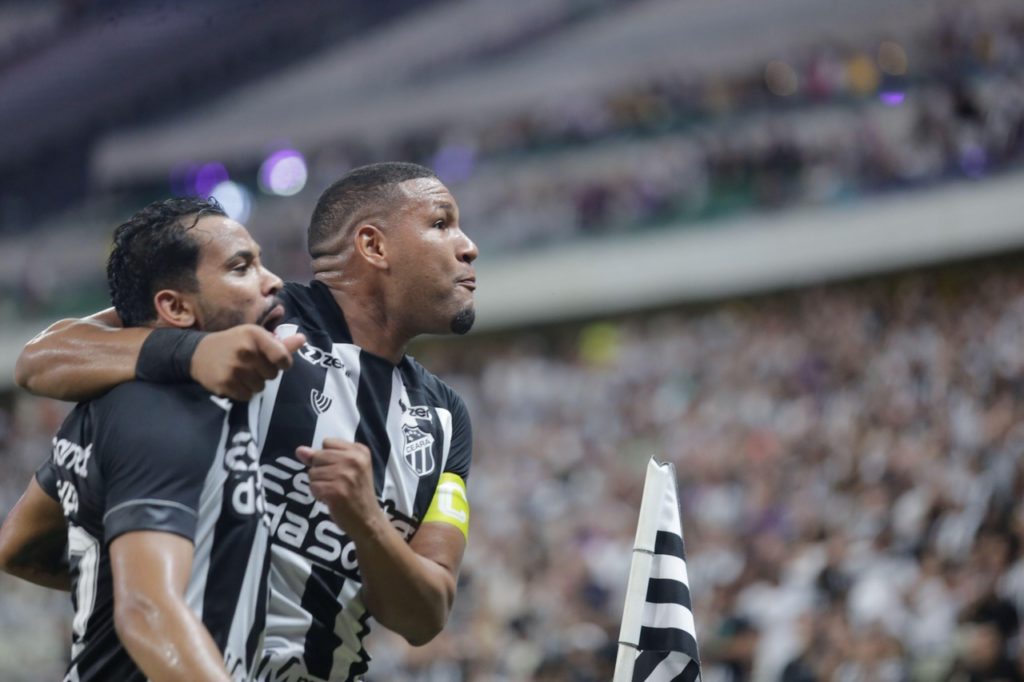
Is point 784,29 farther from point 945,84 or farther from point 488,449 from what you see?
point 488,449

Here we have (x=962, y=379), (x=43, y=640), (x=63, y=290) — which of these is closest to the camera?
(x=962, y=379)

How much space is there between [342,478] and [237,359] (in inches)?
12.9

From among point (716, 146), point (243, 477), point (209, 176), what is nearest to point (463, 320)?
point (243, 477)

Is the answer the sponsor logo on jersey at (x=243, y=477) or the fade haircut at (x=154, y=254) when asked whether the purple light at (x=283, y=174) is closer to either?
the fade haircut at (x=154, y=254)

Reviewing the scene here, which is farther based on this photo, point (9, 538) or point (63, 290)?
point (63, 290)

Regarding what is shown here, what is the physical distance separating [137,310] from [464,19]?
2942cm

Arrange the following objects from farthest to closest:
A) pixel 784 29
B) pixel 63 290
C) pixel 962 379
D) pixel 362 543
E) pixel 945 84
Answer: pixel 63 290 → pixel 784 29 → pixel 945 84 → pixel 962 379 → pixel 362 543

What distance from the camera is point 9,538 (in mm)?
3145

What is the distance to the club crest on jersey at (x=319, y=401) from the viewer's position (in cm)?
311

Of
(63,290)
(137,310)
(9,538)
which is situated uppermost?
(63,290)

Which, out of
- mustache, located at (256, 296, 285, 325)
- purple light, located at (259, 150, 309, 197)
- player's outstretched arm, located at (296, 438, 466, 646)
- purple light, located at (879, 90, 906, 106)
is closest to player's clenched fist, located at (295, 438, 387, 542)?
player's outstretched arm, located at (296, 438, 466, 646)

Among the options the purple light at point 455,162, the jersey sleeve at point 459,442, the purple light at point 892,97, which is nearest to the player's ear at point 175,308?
the jersey sleeve at point 459,442

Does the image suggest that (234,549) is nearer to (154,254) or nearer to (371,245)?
(154,254)

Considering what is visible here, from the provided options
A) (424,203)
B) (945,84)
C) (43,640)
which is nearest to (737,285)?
(945,84)
